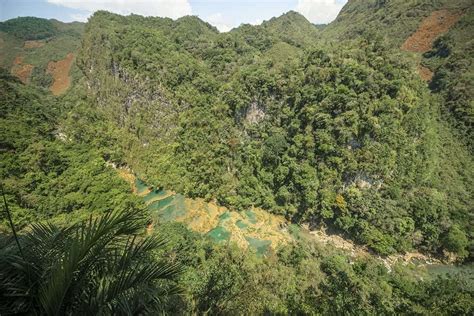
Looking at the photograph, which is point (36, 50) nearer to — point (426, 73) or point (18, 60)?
point (18, 60)

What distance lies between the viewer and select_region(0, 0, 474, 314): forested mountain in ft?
61.3

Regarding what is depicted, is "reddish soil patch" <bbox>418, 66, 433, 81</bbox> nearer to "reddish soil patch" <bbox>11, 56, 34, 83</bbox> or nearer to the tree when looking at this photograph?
the tree

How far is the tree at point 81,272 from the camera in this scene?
230 centimetres

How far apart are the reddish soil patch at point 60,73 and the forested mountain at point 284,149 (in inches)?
404

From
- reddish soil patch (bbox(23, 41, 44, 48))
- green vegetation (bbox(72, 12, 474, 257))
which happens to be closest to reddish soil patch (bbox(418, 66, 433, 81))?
green vegetation (bbox(72, 12, 474, 257))

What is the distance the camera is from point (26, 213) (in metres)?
18.1

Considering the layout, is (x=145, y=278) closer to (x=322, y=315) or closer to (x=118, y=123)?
(x=322, y=315)

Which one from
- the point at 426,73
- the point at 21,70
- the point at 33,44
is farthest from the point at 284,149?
the point at 33,44

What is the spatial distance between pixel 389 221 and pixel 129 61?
93.3 ft

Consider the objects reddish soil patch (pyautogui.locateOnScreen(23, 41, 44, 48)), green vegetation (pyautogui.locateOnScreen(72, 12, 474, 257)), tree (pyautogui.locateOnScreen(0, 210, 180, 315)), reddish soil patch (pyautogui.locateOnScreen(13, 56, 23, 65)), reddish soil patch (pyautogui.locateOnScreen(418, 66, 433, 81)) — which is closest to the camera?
tree (pyautogui.locateOnScreen(0, 210, 180, 315))

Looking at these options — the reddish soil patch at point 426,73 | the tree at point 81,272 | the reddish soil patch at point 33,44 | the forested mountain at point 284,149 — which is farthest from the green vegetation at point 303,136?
the reddish soil patch at point 33,44

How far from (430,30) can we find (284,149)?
27134mm

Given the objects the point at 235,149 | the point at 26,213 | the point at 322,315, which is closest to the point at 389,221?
the point at 235,149

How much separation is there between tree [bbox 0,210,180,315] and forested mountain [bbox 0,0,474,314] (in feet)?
28.4
